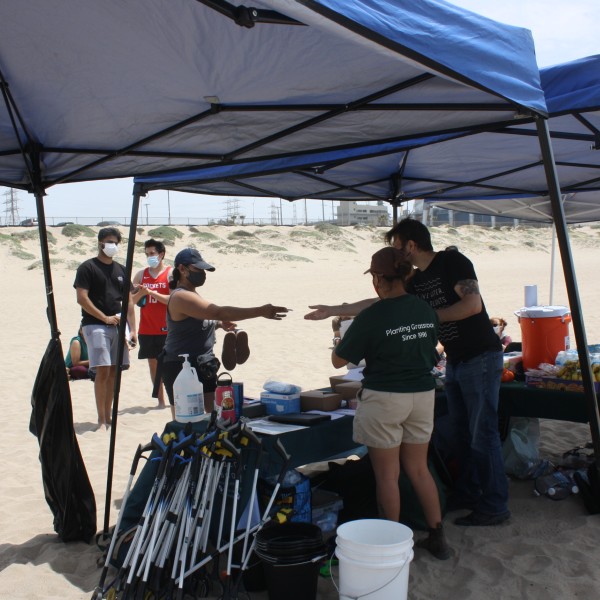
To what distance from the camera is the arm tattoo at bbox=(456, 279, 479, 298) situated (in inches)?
146

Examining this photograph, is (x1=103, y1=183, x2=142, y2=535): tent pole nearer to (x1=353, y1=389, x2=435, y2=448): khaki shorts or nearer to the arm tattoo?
(x1=353, y1=389, x2=435, y2=448): khaki shorts

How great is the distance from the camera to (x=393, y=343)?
327 centimetres

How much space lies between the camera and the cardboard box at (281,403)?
3.84 meters

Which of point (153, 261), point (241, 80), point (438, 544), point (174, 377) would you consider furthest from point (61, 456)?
point (153, 261)

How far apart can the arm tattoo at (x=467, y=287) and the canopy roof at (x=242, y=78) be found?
32.9 inches

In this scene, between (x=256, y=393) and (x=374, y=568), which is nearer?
(x=374, y=568)

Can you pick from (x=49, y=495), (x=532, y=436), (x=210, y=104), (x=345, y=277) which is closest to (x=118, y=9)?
(x=210, y=104)

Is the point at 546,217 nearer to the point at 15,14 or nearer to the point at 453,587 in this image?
the point at 453,587

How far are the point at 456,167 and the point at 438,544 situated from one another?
3.25 meters

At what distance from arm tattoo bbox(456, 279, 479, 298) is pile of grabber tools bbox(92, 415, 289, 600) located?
4.41 ft

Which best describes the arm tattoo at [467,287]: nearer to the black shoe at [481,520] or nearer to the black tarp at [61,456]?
the black shoe at [481,520]

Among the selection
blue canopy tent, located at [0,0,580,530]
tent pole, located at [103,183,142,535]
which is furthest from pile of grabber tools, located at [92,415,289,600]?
blue canopy tent, located at [0,0,580,530]

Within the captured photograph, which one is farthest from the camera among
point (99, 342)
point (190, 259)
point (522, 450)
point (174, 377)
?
point (99, 342)

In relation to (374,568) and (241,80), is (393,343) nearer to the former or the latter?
(374,568)
